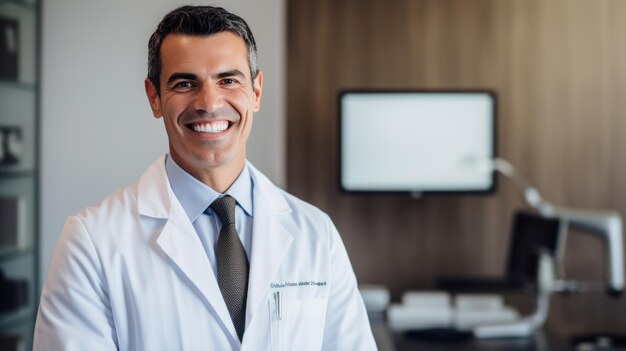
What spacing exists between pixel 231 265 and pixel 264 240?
0.18 ft

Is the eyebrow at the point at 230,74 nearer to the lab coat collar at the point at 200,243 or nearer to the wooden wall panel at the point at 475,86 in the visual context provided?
Result: the lab coat collar at the point at 200,243

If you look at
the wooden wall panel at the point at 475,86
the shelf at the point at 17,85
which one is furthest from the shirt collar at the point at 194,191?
the wooden wall panel at the point at 475,86

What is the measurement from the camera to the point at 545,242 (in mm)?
2318

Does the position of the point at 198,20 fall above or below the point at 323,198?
above

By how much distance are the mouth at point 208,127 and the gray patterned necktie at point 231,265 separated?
0.11 metres

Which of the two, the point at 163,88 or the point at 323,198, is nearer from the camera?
the point at 163,88

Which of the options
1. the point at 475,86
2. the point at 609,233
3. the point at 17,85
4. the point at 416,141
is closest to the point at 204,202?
the point at 17,85

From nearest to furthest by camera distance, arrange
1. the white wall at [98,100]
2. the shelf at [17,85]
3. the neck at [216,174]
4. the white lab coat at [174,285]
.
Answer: the white lab coat at [174,285] → the neck at [216,174] → the white wall at [98,100] → the shelf at [17,85]

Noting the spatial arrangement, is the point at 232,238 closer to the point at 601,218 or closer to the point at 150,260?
the point at 150,260

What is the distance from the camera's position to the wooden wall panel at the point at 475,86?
9.92ft

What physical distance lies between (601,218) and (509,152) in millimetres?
710

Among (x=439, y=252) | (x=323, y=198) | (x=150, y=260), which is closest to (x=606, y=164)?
(x=439, y=252)

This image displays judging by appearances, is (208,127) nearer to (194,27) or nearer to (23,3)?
(194,27)

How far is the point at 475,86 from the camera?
3.03 metres
